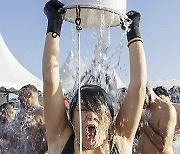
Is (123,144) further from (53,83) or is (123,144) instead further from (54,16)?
(54,16)

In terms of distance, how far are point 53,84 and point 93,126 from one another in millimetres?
296

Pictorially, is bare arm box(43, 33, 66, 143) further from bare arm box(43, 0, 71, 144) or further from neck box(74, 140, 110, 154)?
neck box(74, 140, 110, 154)

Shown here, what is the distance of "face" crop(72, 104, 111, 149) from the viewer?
184 cm

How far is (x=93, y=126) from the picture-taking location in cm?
183

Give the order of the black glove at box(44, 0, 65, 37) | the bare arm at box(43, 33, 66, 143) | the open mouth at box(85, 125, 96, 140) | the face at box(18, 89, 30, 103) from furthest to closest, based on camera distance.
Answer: the face at box(18, 89, 30, 103), the black glove at box(44, 0, 65, 37), the bare arm at box(43, 33, 66, 143), the open mouth at box(85, 125, 96, 140)

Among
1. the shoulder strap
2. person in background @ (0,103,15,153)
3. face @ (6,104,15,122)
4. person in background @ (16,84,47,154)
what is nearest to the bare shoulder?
the shoulder strap

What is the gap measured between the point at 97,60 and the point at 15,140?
8.34ft

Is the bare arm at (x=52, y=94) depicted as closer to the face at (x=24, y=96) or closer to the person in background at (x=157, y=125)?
the person in background at (x=157, y=125)

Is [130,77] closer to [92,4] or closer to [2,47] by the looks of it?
[92,4]

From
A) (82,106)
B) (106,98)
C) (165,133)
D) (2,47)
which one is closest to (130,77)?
(106,98)

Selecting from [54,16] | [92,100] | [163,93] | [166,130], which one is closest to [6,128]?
[163,93]

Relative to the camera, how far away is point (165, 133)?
440cm

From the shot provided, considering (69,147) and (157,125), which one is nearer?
(69,147)

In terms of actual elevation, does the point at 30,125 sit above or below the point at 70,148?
above
